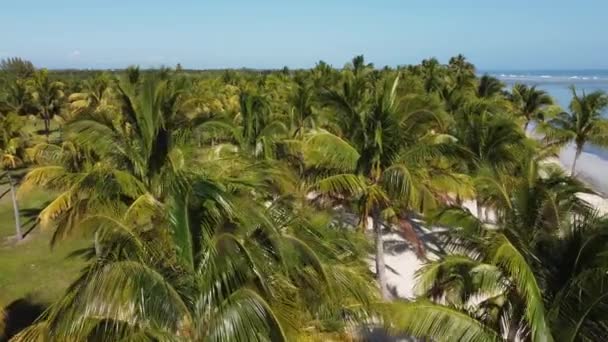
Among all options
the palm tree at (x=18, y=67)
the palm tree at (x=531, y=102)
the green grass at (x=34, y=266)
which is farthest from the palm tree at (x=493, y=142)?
the palm tree at (x=18, y=67)

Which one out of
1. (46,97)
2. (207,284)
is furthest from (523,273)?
(46,97)

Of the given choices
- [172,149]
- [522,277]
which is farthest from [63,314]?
[522,277]

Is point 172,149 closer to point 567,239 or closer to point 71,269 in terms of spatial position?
point 567,239

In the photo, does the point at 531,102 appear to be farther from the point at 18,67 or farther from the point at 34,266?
the point at 18,67

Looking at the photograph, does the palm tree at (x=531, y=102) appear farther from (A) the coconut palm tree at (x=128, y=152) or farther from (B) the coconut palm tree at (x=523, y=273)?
(A) the coconut palm tree at (x=128, y=152)

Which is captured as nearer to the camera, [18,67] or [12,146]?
[12,146]
